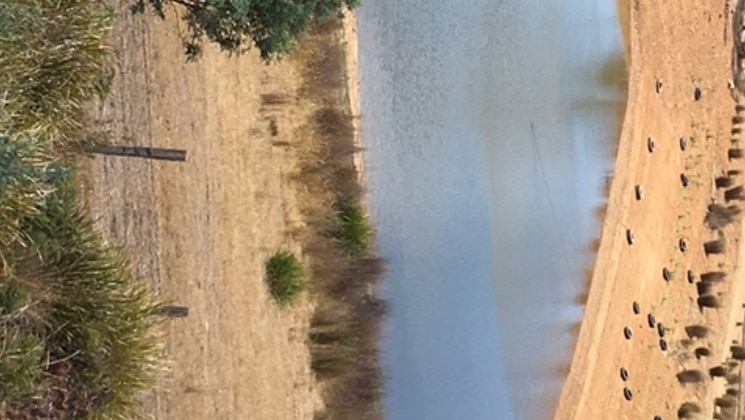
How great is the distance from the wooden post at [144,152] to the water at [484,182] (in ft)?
7.63

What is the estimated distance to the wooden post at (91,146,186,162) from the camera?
746cm

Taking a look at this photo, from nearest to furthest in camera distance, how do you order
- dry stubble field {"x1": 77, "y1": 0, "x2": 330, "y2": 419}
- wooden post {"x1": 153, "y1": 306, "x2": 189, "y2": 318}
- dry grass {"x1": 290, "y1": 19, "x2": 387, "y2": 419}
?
1. wooden post {"x1": 153, "y1": 306, "x2": 189, "y2": 318}
2. dry stubble field {"x1": 77, "y1": 0, "x2": 330, "y2": 419}
3. dry grass {"x1": 290, "y1": 19, "x2": 387, "y2": 419}

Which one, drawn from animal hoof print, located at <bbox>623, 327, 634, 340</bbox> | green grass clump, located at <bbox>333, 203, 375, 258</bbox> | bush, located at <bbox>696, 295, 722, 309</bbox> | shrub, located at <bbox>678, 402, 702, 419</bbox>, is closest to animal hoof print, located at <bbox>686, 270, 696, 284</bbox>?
bush, located at <bbox>696, 295, 722, 309</bbox>

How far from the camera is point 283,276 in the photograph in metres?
8.91

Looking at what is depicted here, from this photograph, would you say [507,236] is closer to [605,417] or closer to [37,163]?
[605,417]

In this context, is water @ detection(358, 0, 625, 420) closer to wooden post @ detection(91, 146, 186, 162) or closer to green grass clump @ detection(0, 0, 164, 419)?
wooden post @ detection(91, 146, 186, 162)

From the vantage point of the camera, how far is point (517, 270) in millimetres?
11406

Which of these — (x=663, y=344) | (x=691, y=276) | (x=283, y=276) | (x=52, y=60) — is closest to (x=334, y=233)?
(x=283, y=276)

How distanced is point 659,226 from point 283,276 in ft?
19.2

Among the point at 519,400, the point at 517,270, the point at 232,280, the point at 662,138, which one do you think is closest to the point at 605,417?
the point at 519,400

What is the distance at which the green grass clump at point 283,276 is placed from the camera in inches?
351

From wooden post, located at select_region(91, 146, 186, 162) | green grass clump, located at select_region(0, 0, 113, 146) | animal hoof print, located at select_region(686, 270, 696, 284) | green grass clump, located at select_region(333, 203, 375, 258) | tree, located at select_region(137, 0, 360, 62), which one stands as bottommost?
animal hoof print, located at select_region(686, 270, 696, 284)

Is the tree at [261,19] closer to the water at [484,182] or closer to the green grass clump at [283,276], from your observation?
the green grass clump at [283,276]

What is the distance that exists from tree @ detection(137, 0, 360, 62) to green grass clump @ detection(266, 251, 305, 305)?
221 cm
